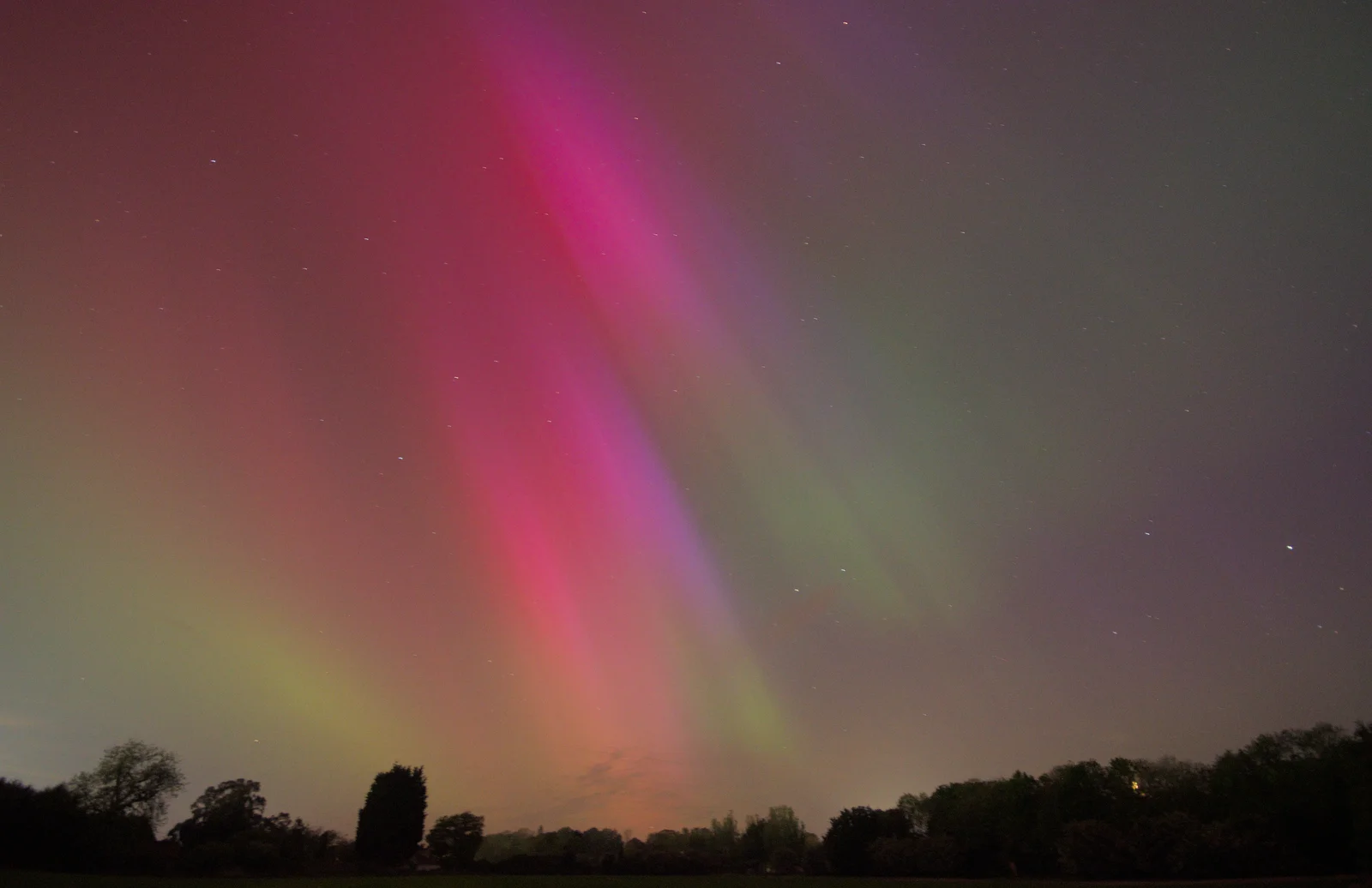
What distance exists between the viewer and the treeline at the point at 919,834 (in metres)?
41.2

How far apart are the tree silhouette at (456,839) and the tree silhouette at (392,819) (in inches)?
106

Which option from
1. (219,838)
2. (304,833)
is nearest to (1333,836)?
(304,833)

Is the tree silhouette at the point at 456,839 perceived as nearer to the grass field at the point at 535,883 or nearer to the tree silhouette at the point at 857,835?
the grass field at the point at 535,883

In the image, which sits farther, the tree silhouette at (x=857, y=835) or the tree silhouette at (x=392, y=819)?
the tree silhouette at (x=857, y=835)

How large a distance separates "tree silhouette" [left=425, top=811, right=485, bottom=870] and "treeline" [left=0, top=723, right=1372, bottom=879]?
0.38ft

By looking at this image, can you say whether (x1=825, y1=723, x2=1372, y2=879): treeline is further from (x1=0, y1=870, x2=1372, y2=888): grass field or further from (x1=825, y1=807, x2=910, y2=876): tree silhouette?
(x1=0, y1=870, x2=1372, y2=888): grass field

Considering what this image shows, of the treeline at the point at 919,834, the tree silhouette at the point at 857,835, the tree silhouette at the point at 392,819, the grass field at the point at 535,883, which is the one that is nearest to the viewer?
the grass field at the point at 535,883

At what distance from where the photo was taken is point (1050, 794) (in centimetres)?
6028

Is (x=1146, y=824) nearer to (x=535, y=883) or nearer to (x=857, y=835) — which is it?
(x=857, y=835)

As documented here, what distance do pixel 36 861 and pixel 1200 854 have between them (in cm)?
5993

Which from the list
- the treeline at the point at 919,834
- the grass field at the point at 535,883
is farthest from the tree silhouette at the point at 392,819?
the grass field at the point at 535,883

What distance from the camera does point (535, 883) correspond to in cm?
4316

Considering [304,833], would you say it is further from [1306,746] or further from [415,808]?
[1306,746]

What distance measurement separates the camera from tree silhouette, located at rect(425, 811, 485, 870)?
191 feet
